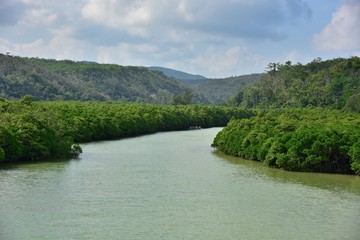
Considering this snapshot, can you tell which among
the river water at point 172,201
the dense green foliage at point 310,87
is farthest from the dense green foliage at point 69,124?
the dense green foliage at point 310,87

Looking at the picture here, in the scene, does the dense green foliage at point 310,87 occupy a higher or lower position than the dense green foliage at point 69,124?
higher

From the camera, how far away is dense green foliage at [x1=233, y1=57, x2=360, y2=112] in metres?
131

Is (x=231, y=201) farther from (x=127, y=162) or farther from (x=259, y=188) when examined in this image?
(x=127, y=162)

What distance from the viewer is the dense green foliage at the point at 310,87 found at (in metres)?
131

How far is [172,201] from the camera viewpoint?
34.8 metres

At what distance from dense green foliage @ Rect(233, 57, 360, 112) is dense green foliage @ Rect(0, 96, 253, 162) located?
1786 centimetres

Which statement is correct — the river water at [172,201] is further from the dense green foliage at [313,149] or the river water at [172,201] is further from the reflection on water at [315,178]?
the dense green foliage at [313,149]

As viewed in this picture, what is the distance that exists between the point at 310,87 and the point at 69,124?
91479 millimetres

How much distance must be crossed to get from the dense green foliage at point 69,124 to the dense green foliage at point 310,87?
17.9 meters

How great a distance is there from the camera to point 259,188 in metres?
40.0

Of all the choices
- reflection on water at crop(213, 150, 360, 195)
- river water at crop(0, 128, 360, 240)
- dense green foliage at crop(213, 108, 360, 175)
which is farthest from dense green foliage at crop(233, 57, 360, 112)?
river water at crop(0, 128, 360, 240)

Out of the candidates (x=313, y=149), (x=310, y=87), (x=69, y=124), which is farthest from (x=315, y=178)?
(x=310, y=87)

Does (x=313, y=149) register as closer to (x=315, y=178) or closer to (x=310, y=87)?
(x=315, y=178)

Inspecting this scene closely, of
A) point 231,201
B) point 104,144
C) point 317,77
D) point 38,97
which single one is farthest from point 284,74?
point 231,201
